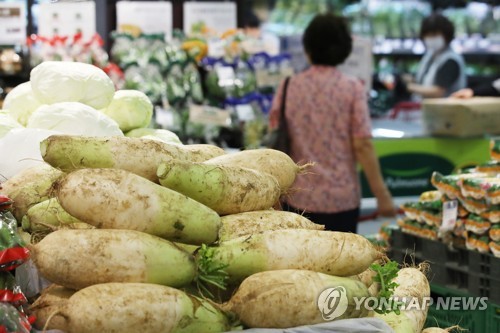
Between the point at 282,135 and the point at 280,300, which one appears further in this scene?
the point at 282,135

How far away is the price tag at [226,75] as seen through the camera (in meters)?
5.14

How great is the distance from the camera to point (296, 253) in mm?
1647

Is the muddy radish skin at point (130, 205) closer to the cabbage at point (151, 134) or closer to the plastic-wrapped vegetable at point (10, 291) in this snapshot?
the plastic-wrapped vegetable at point (10, 291)

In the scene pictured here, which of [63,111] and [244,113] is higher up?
[63,111]

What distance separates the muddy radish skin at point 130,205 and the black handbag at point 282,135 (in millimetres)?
2465

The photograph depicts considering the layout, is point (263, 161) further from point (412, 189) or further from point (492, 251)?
point (412, 189)

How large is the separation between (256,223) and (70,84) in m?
0.90

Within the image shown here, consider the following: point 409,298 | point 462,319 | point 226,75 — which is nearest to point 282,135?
point 226,75

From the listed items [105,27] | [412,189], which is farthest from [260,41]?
[412,189]

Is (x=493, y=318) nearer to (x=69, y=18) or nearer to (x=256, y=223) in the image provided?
(x=256, y=223)

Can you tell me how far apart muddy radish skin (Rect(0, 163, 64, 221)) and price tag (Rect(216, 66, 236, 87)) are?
3265 mm

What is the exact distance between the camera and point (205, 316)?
1521mm

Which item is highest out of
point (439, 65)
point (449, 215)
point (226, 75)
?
point (226, 75)

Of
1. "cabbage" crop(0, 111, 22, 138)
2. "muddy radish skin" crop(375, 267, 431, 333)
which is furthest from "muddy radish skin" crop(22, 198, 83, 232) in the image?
"muddy radish skin" crop(375, 267, 431, 333)
